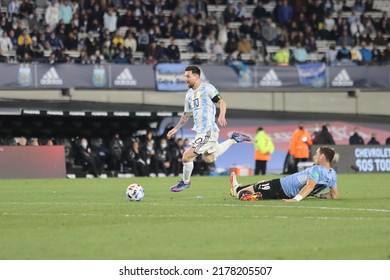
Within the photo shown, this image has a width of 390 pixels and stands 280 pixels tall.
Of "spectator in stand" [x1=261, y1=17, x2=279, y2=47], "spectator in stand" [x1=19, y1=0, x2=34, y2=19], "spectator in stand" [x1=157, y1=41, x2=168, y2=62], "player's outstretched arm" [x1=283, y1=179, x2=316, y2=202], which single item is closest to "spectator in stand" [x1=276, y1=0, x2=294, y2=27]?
"spectator in stand" [x1=261, y1=17, x2=279, y2=47]

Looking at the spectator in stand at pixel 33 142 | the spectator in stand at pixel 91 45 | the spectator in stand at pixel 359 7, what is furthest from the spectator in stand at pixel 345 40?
the spectator in stand at pixel 33 142

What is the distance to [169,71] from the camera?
40.6 m

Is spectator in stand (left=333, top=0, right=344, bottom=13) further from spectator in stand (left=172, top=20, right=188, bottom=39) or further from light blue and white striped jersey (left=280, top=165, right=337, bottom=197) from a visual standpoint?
light blue and white striped jersey (left=280, top=165, right=337, bottom=197)

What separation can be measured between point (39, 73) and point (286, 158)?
9.43 meters

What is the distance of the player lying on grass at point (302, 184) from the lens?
16922 millimetres

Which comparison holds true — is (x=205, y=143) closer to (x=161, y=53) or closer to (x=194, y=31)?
(x=161, y=53)

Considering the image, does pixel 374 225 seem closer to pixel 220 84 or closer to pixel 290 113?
pixel 220 84

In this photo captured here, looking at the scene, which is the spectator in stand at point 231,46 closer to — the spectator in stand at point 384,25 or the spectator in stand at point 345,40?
the spectator in stand at point 345,40

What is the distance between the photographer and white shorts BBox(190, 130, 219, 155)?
19906 millimetres

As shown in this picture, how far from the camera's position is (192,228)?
13.2 m

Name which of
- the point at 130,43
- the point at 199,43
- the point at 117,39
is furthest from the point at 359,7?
the point at 117,39

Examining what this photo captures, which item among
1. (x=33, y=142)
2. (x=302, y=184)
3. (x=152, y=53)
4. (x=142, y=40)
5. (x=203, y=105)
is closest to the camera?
(x=302, y=184)

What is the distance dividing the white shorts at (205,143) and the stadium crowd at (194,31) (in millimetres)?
19148

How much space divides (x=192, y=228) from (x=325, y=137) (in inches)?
1031
